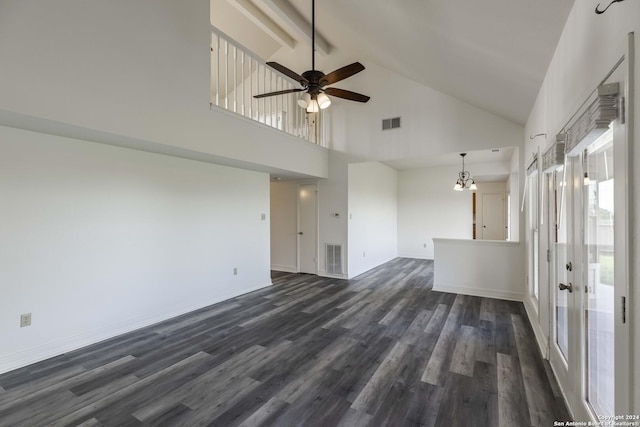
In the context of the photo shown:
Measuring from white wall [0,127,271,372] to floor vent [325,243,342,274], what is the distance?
7.77 feet

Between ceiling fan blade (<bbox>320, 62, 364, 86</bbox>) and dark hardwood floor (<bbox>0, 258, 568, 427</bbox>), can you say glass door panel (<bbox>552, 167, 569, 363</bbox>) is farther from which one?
ceiling fan blade (<bbox>320, 62, 364, 86</bbox>)

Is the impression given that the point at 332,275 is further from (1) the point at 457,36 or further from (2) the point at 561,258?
(1) the point at 457,36

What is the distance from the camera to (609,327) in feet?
4.88

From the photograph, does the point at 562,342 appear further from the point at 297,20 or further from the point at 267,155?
the point at 297,20

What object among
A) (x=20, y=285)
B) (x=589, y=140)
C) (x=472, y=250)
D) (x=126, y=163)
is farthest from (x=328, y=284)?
(x=589, y=140)

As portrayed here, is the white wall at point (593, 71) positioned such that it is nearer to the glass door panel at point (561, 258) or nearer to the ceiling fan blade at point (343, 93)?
the glass door panel at point (561, 258)

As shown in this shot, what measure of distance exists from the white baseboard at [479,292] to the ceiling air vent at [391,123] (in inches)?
126

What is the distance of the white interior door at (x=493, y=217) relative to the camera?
26.8 ft

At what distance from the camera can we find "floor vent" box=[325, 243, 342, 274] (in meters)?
6.34

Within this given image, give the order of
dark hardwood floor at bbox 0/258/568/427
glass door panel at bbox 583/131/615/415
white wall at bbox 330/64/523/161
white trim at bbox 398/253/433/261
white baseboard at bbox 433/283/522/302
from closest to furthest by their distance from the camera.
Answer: glass door panel at bbox 583/131/615/415, dark hardwood floor at bbox 0/258/568/427, white baseboard at bbox 433/283/522/302, white wall at bbox 330/64/523/161, white trim at bbox 398/253/433/261

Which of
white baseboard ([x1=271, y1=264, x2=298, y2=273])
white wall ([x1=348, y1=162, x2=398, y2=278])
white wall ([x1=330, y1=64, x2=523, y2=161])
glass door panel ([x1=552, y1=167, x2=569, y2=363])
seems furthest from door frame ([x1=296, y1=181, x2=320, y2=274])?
glass door panel ([x1=552, y1=167, x2=569, y2=363])

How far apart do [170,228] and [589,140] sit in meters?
4.42

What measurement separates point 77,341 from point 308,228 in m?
4.51

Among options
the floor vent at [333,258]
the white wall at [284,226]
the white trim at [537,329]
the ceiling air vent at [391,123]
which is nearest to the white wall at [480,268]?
the white trim at [537,329]
